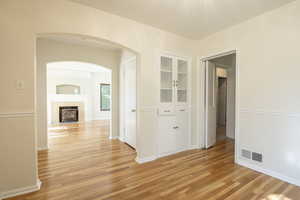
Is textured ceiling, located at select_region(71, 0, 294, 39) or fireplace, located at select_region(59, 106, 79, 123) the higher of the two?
textured ceiling, located at select_region(71, 0, 294, 39)

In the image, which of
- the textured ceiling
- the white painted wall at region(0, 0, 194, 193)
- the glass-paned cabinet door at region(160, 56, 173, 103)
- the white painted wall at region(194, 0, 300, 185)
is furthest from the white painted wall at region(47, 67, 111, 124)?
the white painted wall at region(194, 0, 300, 185)

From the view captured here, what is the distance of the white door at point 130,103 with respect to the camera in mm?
3504

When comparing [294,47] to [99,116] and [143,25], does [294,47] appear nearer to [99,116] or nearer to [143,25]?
[143,25]

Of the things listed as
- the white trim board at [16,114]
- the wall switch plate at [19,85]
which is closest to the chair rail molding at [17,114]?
the white trim board at [16,114]

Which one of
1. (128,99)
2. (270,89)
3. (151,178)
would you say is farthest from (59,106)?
(270,89)

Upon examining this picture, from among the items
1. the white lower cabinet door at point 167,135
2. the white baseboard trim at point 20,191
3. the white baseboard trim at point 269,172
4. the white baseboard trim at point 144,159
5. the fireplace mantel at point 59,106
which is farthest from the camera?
the fireplace mantel at point 59,106

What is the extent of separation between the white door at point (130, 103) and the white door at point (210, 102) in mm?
1812

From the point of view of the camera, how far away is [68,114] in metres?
7.49

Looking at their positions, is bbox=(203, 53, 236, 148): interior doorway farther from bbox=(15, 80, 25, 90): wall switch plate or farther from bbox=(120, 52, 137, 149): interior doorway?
bbox=(15, 80, 25, 90): wall switch plate

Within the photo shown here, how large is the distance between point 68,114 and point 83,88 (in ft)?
5.24

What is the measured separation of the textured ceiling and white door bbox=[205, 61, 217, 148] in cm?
101

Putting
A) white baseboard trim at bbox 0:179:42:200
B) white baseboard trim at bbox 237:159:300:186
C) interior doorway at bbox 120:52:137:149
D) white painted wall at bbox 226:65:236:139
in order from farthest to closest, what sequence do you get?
white painted wall at bbox 226:65:236:139
interior doorway at bbox 120:52:137:149
white baseboard trim at bbox 237:159:300:186
white baseboard trim at bbox 0:179:42:200

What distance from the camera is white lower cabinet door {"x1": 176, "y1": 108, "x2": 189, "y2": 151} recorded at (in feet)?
10.9

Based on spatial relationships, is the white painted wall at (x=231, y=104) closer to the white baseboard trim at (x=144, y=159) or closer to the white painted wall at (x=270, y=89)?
the white painted wall at (x=270, y=89)
